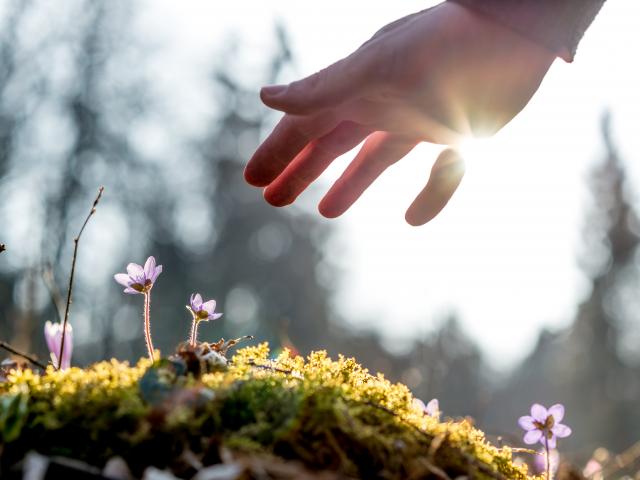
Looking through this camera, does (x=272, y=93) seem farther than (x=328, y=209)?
No

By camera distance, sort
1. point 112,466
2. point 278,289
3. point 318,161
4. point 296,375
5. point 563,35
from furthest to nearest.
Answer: point 278,289 < point 318,161 < point 563,35 < point 296,375 < point 112,466

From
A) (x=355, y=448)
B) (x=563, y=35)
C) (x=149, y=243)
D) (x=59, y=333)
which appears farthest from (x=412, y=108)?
(x=149, y=243)

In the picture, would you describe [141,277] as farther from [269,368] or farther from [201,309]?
[269,368]

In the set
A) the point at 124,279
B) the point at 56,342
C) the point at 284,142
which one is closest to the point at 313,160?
the point at 284,142

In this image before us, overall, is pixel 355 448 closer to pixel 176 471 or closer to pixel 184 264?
pixel 176 471

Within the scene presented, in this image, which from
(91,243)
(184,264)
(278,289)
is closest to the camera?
(91,243)

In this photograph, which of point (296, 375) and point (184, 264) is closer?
point (296, 375)

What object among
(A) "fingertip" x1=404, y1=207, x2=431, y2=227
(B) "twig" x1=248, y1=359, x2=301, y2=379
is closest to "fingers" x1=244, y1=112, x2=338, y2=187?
(A) "fingertip" x1=404, y1=207, x2=431, y2=227
